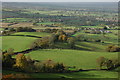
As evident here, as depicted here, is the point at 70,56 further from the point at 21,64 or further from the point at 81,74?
the point at 21,64

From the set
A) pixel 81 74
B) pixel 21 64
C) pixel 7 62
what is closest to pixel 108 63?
pixel 81 74

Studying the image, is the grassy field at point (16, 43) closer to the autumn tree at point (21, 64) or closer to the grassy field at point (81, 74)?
the autumn tree at point (21, 64)

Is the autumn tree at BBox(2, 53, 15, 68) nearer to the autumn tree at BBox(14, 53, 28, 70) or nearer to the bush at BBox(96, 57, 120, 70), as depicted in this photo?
the autumn tree at BBox(14, 53, 28, 70)

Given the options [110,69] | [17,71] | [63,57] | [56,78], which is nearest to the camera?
[56,78]

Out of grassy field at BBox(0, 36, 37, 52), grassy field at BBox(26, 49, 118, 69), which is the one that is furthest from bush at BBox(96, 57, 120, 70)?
grassy field at BBox(0, 36, 37, 52)

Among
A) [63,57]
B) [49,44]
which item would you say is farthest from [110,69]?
[49,44]

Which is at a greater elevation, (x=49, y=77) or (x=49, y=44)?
(x=49, y=44)

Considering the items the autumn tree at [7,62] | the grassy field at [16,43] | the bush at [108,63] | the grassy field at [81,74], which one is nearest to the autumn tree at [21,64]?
the autumn tree at [7,62]

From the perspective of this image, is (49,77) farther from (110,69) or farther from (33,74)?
(110,69)
